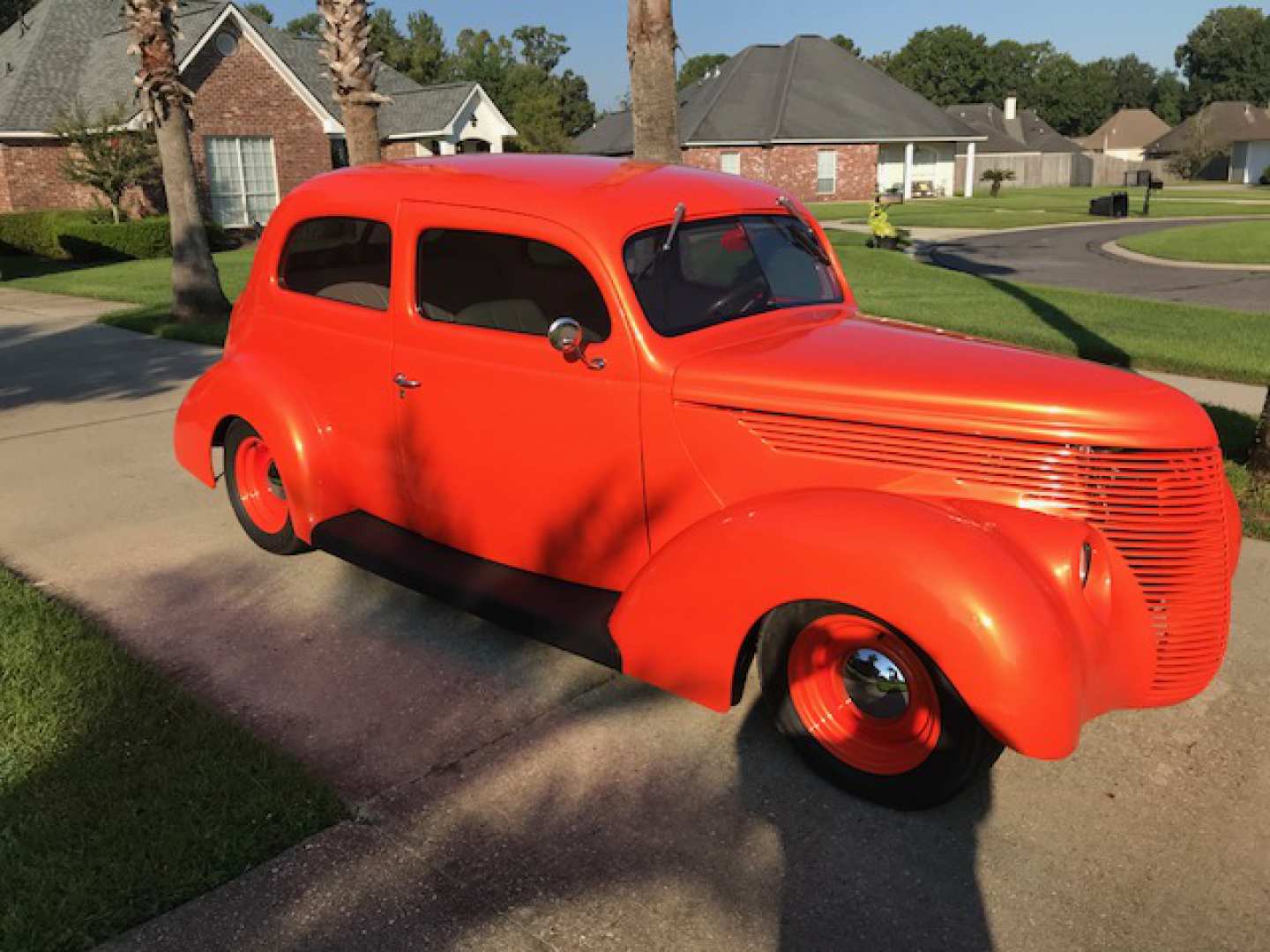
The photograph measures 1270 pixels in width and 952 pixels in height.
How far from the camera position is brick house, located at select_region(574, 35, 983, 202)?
40781 millimetres

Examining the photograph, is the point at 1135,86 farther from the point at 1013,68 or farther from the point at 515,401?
the point at 515,401

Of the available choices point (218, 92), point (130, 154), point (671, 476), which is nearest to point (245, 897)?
point (671, 476)

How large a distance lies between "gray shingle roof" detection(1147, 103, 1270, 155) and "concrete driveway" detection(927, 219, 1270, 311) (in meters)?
51.1

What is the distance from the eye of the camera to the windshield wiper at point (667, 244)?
3717 millimetres

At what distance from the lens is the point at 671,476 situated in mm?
3555

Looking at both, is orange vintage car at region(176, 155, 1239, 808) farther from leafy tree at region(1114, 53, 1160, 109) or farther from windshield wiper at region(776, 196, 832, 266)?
leafy tree at region(1114, 53, 1160, 109)

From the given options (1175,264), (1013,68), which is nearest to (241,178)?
(1175,264)

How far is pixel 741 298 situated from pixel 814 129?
3953 cm

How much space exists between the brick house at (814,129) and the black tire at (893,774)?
3765 cm

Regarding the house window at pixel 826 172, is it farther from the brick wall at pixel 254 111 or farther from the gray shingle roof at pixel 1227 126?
the gray shingle roof at pixel 1227 126

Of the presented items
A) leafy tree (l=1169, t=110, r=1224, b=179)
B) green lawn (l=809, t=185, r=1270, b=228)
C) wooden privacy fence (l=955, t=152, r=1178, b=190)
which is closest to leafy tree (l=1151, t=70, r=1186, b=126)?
leafy tree (l=1169, t=110, r=1224, b=179)

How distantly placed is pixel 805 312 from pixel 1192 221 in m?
28.8

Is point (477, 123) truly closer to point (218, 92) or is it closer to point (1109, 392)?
point (218, 92)

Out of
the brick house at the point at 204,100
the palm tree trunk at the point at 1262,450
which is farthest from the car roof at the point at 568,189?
the brick house at the point at 204,100
